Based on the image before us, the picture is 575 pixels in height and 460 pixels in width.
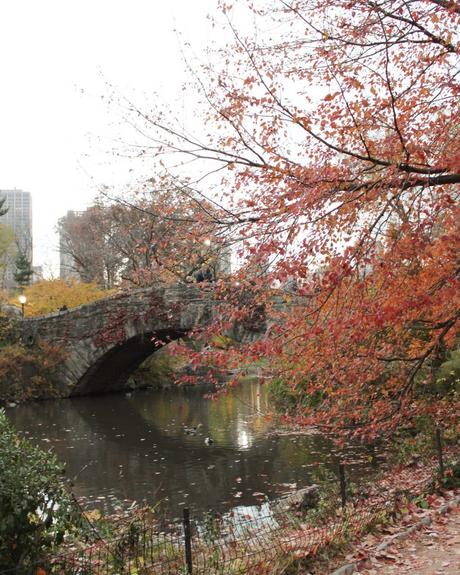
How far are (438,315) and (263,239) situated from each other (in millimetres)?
2994

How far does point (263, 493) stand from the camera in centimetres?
827

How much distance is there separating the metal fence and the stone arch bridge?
12.4 meters

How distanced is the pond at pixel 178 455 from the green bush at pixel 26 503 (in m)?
0.51

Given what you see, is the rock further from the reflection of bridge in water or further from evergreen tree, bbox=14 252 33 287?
evergreen tree, bbox=14 252 33 287

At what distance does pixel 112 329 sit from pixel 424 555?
17.1 meters

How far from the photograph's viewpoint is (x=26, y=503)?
3.44 metres

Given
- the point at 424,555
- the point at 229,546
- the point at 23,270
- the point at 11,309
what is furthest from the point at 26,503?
the point at 23,270

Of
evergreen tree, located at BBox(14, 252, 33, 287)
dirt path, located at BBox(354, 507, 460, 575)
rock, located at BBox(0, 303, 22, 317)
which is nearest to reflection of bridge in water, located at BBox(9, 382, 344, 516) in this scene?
dirt path, located at BBox(354, 507, 460, 575)

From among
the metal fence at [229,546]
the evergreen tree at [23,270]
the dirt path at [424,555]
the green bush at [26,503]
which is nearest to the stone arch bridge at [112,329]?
the metal fence at [229,546]

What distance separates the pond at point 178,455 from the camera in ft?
27.4

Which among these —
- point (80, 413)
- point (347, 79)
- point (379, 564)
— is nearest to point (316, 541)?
point (379, 564)

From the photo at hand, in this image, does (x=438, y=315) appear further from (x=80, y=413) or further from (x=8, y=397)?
(x=8, y=397)

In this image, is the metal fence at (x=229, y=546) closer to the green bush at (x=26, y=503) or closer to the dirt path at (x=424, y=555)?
the green bush at (x=26, y=503)

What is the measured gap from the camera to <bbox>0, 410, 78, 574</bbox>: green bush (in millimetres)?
3459
